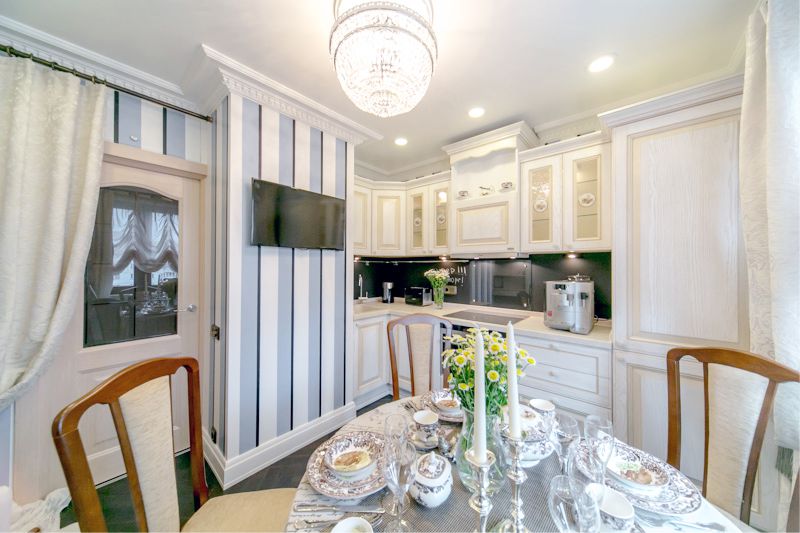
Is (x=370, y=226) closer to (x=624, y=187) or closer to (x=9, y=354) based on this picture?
(x=624, y=187)

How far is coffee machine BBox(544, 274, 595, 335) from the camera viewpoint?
6.61 ft

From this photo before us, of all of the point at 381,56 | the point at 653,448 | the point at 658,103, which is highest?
the point at 658,103

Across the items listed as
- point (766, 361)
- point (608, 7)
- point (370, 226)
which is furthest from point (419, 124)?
point (766, 361)

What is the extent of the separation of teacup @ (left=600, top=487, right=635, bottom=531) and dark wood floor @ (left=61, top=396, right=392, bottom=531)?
1.77 m

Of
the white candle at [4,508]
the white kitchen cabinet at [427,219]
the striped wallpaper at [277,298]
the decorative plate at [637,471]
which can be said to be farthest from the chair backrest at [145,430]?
the white kitchen cabinet at [427,219]

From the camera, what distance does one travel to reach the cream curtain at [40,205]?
1.42 metres

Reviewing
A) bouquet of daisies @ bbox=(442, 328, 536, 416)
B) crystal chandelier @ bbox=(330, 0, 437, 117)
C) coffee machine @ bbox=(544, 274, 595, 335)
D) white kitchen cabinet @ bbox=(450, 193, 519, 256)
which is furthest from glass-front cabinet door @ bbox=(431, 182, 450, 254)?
bouquet of daisies @ bbox=(442, 328, 536, 416)

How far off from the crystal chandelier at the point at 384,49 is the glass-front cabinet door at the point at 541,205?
64.5 inches

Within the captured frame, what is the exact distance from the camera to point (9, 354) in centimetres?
143

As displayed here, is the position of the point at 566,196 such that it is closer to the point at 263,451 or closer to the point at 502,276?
the point at 502,276

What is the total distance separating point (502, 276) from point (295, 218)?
2158mm

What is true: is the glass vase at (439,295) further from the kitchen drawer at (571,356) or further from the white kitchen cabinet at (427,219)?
the kitchen drawer at (571,356)

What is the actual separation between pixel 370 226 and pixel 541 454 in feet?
8.96

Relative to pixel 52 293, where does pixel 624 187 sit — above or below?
above
